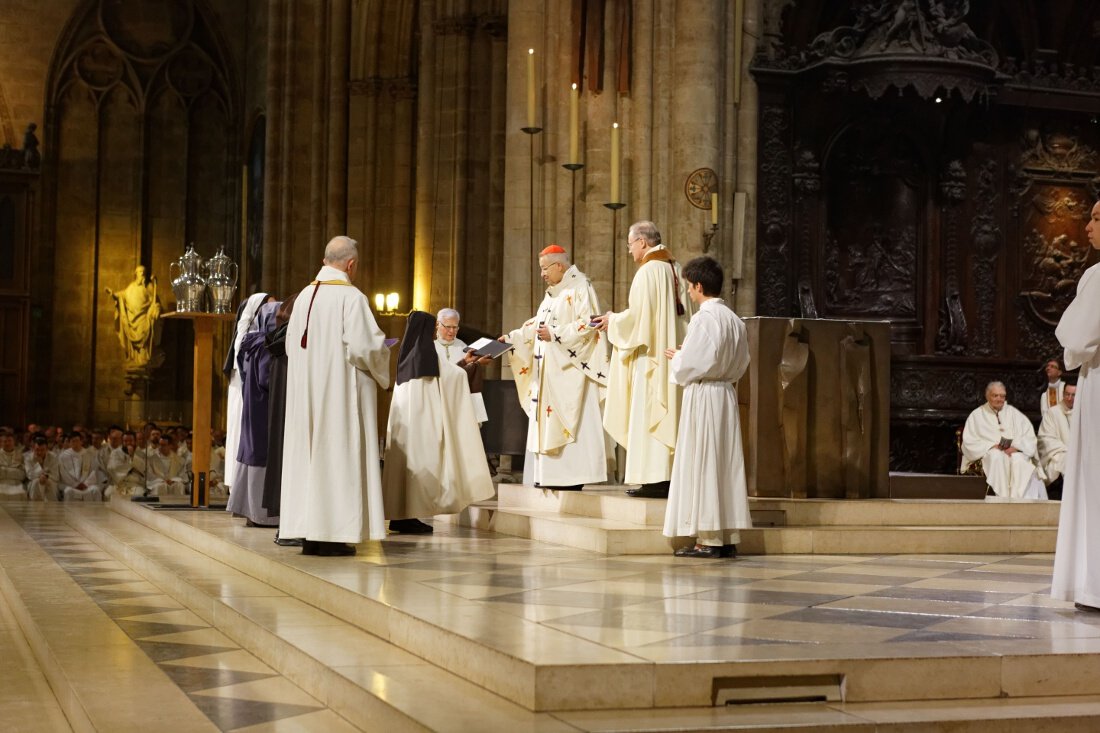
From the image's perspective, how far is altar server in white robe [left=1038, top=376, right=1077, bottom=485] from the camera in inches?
544

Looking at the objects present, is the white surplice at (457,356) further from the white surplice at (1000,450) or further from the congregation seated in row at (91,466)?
the congregation seated in row at (91,466)

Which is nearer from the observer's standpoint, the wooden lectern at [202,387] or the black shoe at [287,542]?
the black shoe at [287,542]

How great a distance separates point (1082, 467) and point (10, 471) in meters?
16.5

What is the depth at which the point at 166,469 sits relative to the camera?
65.2ft

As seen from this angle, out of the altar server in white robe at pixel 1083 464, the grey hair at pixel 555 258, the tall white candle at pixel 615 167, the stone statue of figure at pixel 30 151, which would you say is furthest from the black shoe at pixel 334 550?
the stone statue of figure at pixel 30 151

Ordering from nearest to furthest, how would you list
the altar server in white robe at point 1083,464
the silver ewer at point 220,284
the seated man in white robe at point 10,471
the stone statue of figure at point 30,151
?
the altar server in white robe at point 1083,464 → the silver ewer at point 220,284 → the seated man in white robe at point 10,471 → the stone statue of figure at point 30,151

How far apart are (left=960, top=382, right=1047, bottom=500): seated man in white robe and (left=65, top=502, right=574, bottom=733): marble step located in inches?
295

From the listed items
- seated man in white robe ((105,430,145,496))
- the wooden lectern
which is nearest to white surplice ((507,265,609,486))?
the wooden lectern

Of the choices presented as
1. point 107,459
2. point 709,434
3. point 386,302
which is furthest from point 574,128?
point 107,459

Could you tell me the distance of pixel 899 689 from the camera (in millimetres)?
4664

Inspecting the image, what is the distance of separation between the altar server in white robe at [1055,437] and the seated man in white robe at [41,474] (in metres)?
12.9

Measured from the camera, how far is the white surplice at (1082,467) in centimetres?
605

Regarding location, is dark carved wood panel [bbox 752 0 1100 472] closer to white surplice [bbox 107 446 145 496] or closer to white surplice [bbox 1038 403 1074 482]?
white surplice [bbox 1038 403 1074 482]

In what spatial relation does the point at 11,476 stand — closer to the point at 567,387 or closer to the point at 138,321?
the point at 138,321
